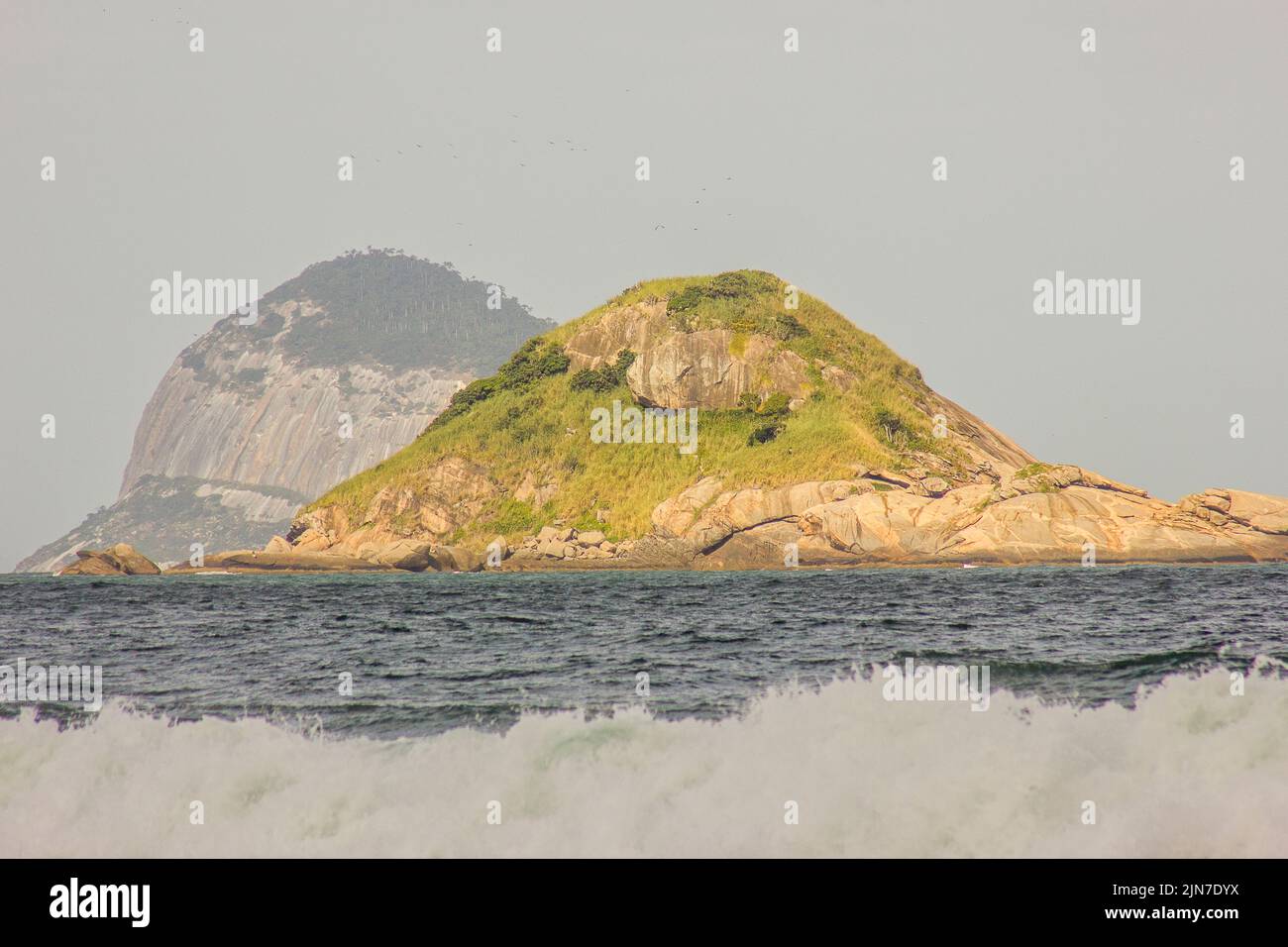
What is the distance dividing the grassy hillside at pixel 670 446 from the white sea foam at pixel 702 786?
320 ft

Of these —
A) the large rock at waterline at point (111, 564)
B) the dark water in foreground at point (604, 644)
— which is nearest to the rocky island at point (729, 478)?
the large rock at waterline at point (111, 564)

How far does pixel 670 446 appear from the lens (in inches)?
5143

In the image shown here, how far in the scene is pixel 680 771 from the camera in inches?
598

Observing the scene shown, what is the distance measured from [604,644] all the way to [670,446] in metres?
97.3

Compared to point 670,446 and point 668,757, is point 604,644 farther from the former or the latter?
point 670,446

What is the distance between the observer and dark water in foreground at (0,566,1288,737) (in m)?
23.3

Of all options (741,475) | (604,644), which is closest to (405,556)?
(741,475)

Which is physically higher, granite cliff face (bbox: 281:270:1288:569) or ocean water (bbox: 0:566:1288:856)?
granite cliff face (bbox: 281:270:1288:569)

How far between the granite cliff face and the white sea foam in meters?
83.1

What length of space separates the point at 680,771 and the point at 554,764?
1.74m

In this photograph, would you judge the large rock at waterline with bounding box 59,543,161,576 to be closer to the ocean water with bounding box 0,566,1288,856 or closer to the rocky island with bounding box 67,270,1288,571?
the rocky island with bounding box 67,270,1288,571

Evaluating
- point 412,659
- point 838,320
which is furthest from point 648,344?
point 412,659

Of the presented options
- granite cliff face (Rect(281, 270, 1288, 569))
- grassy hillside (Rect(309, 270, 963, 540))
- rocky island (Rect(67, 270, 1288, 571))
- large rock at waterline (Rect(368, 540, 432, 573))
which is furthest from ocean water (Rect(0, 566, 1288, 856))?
grassy hillside (Rect(309, 270, 963, 540))
